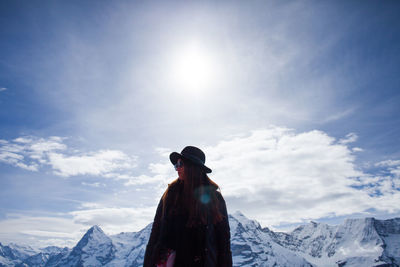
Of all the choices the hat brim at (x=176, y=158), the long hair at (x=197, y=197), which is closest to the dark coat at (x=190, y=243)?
the long hair at (x=197, y=197)

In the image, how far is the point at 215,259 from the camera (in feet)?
13.1

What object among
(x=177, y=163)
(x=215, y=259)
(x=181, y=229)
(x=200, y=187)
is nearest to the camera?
(x=215, y=259)

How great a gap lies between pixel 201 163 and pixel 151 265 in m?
1.84

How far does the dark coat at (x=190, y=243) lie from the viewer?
404 centimetres

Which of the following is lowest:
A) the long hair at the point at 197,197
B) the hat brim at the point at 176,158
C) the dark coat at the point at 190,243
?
the dark coat at the point at 190,243

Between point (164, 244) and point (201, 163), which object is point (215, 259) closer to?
point (164, 244)

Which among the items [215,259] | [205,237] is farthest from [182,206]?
[215,259]

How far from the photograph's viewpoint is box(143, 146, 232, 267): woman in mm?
4091

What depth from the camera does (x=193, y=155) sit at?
15.8 feet

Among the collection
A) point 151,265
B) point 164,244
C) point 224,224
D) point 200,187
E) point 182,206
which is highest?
point 200,187

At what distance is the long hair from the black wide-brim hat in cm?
11

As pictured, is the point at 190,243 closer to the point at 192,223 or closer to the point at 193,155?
the point at 192,223

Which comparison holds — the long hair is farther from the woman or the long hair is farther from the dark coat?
the dark coat

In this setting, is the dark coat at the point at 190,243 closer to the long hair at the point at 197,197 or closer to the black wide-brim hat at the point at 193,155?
the long hair at the point at 197,197
